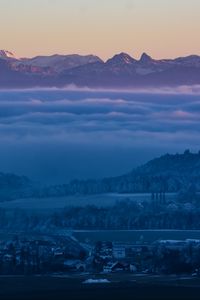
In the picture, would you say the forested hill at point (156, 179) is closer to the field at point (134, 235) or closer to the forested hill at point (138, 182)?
the forested hill at point (138, 182)

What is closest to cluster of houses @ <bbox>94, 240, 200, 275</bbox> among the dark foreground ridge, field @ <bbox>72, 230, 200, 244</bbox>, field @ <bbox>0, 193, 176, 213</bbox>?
field @ <bbox>72, 230, 200, 244</bbox>

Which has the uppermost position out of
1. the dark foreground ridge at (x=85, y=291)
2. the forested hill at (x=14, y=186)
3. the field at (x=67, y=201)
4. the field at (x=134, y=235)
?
the forested hill at (x=14, y=186)

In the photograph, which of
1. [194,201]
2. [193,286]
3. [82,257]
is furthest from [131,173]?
[193,286]

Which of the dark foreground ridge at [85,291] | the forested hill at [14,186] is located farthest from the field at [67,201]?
the dark foreground ridge at [85,291]

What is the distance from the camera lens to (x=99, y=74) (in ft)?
358

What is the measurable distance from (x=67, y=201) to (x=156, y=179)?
4170 mm

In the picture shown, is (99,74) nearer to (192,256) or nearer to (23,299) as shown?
(192,256)

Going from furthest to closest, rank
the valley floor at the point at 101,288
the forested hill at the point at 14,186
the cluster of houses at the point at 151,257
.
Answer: the forested hill at the point at 14,186 < the cluster of houses at the point at 151,257 < the valley floor at the point at 101,288

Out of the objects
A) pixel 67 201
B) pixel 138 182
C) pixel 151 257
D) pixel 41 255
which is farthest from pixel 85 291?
pixel 138 182

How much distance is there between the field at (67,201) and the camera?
288 feet

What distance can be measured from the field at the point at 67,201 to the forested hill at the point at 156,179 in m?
0.57

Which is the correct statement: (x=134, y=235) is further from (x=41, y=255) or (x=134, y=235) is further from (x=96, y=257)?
(x=41, y=255)

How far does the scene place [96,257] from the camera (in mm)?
70188

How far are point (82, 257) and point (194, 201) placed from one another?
15.8 meters
